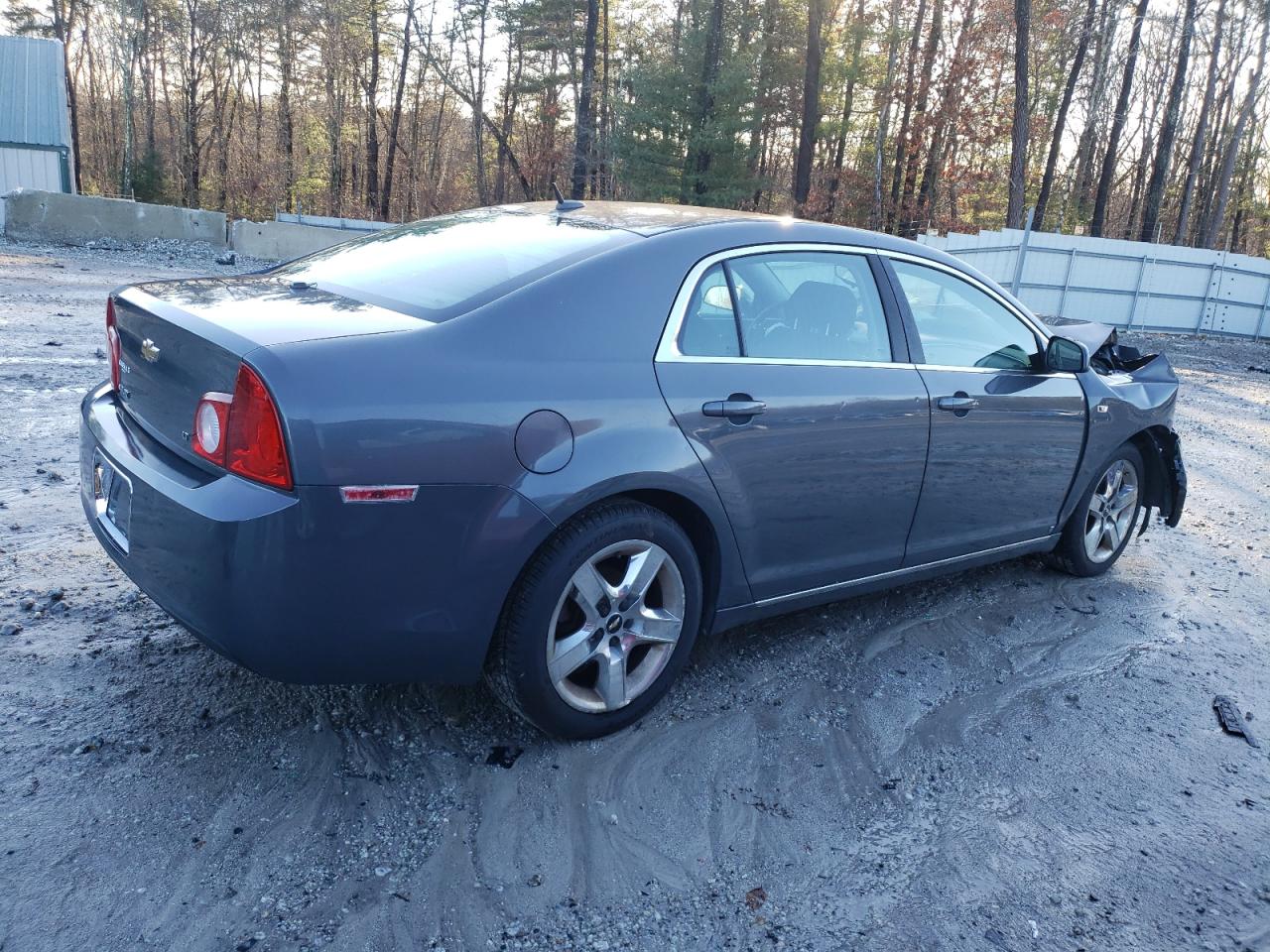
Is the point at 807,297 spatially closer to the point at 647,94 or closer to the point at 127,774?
the point at 127,774

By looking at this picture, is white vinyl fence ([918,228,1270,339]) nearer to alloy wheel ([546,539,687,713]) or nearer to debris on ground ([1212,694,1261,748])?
debris on ground ([1212,694,1261,748])

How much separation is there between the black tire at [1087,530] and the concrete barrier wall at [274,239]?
1739cm

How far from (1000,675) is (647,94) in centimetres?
2758

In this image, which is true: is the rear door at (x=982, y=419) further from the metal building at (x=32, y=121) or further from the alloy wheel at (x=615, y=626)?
the metal building at (x=32, y=121)

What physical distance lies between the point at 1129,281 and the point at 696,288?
22.8 metres

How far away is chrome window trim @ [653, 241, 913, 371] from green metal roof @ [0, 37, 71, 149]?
3408 centimetres

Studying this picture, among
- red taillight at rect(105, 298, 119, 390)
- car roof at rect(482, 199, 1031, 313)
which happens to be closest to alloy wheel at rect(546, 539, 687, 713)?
car roof at rect(482, 199, 1031, 313)

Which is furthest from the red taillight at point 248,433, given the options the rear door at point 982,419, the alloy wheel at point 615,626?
the rear door at point 982,419

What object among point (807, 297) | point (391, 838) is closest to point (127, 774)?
point (391, 838)

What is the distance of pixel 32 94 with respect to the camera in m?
30.2

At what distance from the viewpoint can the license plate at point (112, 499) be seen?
105 inches

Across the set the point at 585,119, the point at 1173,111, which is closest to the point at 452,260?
the point at 585,119

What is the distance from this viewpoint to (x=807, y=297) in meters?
3.47

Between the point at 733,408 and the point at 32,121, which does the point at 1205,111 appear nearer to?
the point at 733,408
